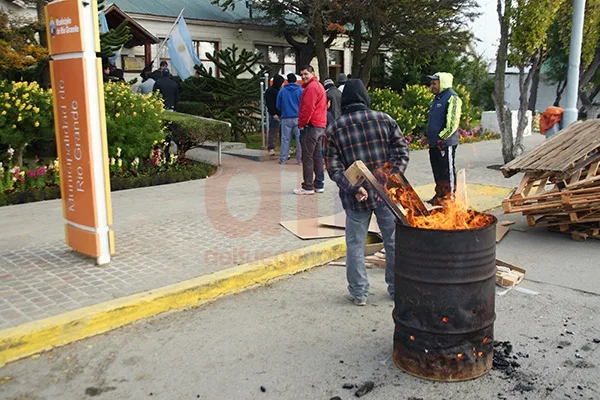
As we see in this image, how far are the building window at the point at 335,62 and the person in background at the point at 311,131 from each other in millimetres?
16863

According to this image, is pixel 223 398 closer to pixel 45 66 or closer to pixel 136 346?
pixel 136 346

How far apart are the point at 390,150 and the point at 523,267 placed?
2412 millimetres

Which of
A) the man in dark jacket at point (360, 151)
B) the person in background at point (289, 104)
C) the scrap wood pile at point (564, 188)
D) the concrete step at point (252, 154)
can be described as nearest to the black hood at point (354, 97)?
the man in dark jacket at point (360, 151)

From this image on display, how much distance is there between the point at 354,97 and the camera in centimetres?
493

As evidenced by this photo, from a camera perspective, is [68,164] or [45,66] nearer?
[68,164]

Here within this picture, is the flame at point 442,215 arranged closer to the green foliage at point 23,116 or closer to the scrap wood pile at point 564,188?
the scrap wood pile at point 564,188

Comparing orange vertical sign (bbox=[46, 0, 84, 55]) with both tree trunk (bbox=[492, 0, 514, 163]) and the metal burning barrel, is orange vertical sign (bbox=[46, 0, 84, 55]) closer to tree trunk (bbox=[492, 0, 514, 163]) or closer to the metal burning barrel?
the metal burning barrel

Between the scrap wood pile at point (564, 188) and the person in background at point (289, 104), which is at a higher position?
the person in background at point (289, 104)

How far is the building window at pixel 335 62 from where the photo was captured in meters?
25.8

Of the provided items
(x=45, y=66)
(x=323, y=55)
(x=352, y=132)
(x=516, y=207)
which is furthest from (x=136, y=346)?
(x=323, y=55)

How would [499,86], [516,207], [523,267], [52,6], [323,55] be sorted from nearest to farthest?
[52,6], [523,267], [516,207], [499,86], [323,55]

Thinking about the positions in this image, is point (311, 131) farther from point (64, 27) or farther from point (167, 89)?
point (167, 89)

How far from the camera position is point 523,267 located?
20.5 ft

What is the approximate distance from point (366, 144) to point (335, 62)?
2201 cm
